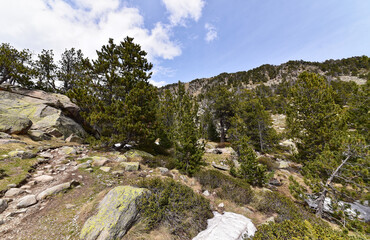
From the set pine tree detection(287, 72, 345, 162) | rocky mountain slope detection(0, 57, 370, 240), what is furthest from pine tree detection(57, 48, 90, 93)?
pine tree detection(287, 72, 345, 162)

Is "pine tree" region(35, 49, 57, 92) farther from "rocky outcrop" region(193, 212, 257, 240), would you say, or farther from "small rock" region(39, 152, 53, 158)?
"rocky outcrop" region(193, 212, 257, 240)

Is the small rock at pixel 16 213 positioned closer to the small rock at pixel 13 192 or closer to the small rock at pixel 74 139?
the small rock at pixel 13 192

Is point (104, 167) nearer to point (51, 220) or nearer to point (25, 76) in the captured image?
point (51, 220)

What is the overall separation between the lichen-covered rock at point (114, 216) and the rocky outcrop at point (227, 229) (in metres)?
2.37

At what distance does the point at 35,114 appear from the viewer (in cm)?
1426

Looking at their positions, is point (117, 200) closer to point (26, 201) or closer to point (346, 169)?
point (26, 201)

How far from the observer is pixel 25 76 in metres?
17.7

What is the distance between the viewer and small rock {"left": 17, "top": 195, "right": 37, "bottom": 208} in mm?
4969


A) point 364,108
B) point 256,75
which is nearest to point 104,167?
point 364,108

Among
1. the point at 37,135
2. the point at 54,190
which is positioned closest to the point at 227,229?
the point at 54,190

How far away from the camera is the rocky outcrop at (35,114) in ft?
38.9

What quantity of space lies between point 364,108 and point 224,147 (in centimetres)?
1443

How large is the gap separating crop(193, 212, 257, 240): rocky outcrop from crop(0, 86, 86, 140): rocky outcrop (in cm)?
1606

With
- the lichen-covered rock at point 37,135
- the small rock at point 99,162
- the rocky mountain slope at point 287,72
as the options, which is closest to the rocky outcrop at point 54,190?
the small rock at point 99,162
